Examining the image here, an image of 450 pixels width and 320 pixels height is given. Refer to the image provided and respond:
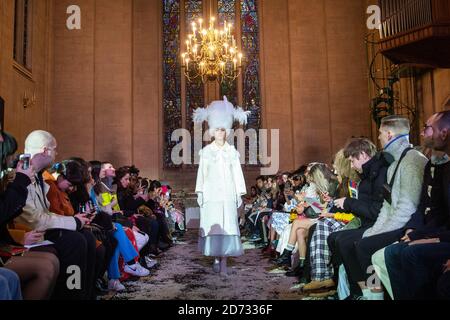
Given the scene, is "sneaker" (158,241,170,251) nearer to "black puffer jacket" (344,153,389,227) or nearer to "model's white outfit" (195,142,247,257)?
"model's white outfit" (195,142,247,257)

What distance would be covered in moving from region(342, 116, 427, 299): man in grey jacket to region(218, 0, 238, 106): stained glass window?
29.4 ft

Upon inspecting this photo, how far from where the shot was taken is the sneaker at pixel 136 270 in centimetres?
442

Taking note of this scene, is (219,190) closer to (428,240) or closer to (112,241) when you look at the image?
(112,241)

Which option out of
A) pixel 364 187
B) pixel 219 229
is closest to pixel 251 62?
pixel 219 229

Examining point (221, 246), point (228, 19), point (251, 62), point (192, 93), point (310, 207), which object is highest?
point (228, 19)

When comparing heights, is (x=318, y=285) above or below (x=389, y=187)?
below

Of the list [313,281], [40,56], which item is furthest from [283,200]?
[40,56]

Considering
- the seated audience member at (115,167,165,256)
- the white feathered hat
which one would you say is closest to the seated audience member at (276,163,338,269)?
the white feathered hat

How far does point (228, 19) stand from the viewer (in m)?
12.0

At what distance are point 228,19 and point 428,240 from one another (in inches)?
420

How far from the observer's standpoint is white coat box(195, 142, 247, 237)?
15.6 ft

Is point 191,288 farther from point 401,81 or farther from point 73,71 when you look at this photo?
point 73,71

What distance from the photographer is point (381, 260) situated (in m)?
2.63

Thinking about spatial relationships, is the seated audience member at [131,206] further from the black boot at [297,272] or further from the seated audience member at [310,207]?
the seated audience member at [310,207]
